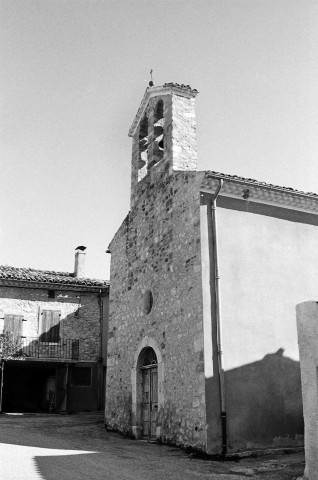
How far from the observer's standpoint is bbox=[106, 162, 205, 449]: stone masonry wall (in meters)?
10.1

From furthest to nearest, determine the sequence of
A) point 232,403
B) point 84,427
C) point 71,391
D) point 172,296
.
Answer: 1. point 71,391
2. point 84,427
3. point 172,296
4. point 232,403

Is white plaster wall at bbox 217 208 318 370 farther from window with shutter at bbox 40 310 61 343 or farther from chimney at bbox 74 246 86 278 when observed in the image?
chimney at bbox 74 246 86 278

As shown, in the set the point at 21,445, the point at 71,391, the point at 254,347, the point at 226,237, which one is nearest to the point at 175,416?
the point at 254,347

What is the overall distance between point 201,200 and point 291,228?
231 centimetres

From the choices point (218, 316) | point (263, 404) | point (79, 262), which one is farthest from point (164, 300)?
point (79, 262)

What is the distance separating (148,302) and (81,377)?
35.9ft

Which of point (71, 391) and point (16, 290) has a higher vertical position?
point (16, 290)

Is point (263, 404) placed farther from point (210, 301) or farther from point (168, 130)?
point (168, 130)

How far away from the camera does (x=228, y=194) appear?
10.9m

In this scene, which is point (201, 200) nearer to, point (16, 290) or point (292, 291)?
point (292, 291)

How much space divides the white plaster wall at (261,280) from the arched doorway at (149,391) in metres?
2.72

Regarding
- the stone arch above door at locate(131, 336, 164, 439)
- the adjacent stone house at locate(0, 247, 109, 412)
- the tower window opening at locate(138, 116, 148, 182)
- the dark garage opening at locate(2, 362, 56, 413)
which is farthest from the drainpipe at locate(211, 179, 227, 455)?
the dark garage opening at locate(2, 362, 56, 413)

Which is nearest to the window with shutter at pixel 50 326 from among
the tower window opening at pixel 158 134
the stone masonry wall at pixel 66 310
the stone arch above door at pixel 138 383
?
the stone masonry wall at pixel 66 310

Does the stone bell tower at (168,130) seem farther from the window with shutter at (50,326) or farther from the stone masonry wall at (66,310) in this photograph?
the window with shutter at (50,326)
